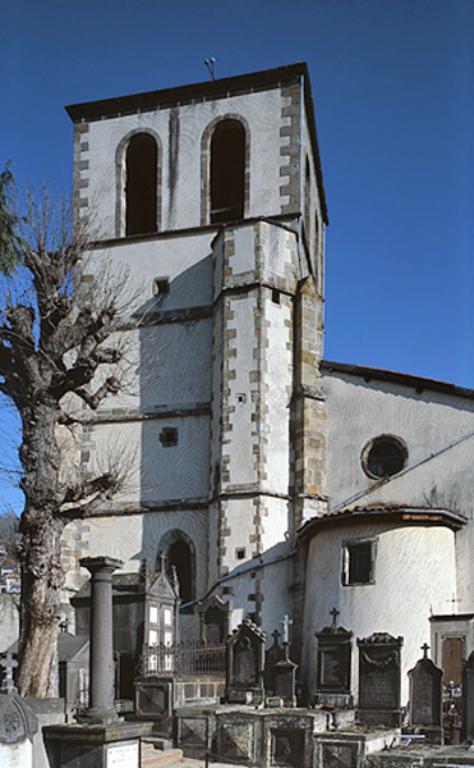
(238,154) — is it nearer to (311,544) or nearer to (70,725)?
(311,544)

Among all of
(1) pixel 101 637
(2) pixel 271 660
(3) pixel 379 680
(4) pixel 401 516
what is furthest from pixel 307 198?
(1) pixel 101 637

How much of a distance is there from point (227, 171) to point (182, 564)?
13.0 meters

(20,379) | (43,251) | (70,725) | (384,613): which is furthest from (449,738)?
(43,251)

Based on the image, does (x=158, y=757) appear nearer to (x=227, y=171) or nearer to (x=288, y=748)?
(x=288, y=748)

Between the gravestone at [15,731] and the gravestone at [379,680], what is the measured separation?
29.4 ft

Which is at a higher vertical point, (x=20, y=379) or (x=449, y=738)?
(x=20, y=379)

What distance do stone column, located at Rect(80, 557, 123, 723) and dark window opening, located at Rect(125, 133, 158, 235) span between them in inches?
798

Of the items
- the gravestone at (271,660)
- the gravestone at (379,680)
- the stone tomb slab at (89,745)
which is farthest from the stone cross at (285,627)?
the stone tomb slab at (89,745)

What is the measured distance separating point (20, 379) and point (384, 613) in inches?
426

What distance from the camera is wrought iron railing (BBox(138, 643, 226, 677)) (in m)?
22.1

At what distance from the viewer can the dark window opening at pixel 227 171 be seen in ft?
104

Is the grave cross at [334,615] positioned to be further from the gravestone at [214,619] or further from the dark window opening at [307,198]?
the dark window opening at [307,198]

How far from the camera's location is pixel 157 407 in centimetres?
2933

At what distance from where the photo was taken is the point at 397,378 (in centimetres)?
2750
